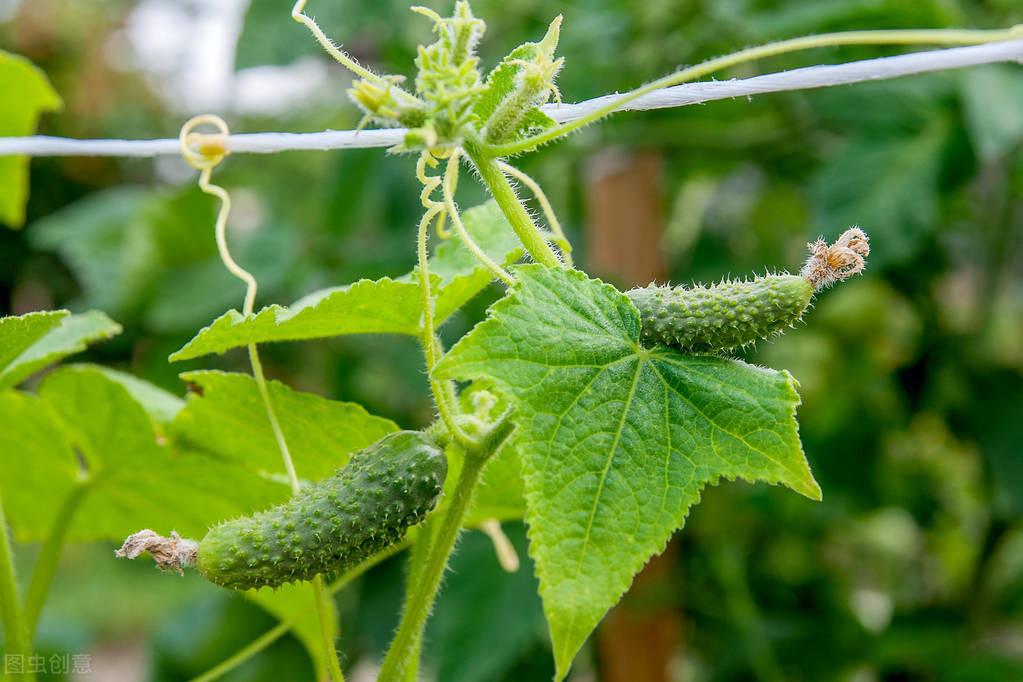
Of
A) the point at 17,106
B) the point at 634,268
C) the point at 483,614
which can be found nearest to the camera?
the point at 17,106

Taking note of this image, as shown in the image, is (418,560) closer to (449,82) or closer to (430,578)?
(430,578)

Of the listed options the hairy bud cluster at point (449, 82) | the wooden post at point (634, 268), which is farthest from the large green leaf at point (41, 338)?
the wooden post at point (634, 268)

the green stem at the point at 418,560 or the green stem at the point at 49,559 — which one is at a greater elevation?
the green stem at the point at 49,559

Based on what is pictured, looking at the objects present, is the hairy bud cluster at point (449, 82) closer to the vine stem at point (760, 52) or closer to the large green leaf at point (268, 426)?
the vine stem at point (760, 52)

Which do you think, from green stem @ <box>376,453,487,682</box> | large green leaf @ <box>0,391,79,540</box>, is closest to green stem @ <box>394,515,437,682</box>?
green stem @ <box>376,453,487,682</box>

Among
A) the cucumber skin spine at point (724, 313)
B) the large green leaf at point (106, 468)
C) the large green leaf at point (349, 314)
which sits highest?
the large green leaf at point (106, 468)

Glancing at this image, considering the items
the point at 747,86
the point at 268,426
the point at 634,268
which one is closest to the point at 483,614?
the point at 634,268

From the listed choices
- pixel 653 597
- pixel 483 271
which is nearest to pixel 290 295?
pixel 653 597
